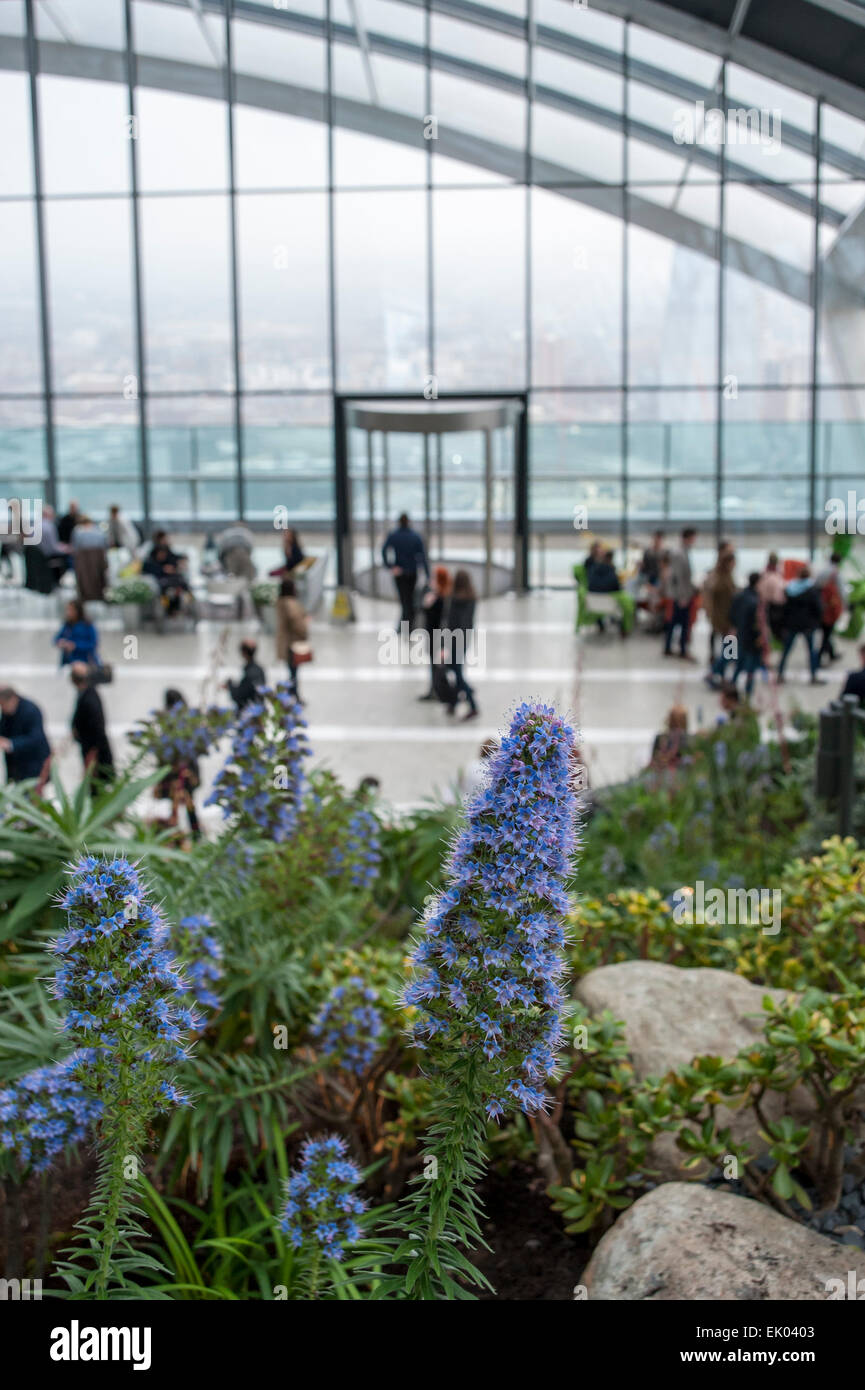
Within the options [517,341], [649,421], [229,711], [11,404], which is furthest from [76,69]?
[229,711]

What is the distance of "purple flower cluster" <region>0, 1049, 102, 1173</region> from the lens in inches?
140

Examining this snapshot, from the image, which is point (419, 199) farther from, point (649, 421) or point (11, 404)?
point (11, 404)

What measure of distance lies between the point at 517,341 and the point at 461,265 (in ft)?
4.26

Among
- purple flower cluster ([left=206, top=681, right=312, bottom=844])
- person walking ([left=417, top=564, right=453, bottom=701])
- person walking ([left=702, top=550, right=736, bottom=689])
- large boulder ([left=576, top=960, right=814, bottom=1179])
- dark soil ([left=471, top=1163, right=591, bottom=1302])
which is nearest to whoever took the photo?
dark soil ([left=471, top=1163, right=591, bottom=1302])

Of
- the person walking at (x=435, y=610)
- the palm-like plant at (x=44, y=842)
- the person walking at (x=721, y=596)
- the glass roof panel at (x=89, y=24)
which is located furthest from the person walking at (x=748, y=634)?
the glass roof panel at (x=89, y=24)

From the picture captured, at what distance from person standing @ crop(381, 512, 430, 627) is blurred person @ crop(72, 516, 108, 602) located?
3.50 m

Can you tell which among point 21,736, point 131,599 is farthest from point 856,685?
point 131,599

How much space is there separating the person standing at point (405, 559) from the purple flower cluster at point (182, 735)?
33.1 ft

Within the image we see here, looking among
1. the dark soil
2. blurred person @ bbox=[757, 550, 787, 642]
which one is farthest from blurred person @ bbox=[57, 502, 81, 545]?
the dark soil

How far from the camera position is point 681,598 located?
1595 centimetres

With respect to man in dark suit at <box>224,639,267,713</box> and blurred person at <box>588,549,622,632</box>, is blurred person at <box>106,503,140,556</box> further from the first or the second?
man in dark suit at <box>224,639,267,713</box>

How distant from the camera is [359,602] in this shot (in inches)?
800

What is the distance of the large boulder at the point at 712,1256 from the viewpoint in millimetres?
3557

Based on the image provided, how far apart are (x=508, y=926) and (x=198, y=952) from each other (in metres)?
2.11
